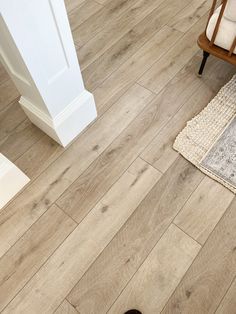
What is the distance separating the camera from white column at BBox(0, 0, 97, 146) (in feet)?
2.95

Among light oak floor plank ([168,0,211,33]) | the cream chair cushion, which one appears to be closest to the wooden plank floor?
light oak floor plank ([168,0,211,33])

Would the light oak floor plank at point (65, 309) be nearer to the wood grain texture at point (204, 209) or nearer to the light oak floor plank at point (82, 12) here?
the wood grain texture at point (204, 209)

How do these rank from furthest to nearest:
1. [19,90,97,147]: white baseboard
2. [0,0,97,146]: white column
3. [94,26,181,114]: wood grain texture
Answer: [94,26,181,114]: wood grain texture < [19,90,97,147]: white baseboard < [0,0,97,146]: white column

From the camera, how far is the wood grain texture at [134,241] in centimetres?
114

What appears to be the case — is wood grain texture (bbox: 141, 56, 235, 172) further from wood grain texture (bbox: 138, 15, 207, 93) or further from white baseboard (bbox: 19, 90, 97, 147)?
white baseboard (bbox: 19, 90, 97, 147)

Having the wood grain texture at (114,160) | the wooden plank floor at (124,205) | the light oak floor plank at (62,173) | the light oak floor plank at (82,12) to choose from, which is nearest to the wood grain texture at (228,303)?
the wooden plank floor at (124,205)

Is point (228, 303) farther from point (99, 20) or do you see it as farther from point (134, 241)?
point (99, 20)

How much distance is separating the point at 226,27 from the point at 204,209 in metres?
0.90

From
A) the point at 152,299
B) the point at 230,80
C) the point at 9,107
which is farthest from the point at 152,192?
the point at 9,107

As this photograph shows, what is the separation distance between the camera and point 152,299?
113cm

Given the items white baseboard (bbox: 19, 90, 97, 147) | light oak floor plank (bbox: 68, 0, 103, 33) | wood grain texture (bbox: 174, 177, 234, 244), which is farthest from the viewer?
light oak floor plank (bbox: 68, 0, 103, 33)

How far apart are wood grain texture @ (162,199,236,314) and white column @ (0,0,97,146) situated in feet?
2.95

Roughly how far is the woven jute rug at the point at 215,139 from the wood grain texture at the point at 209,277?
267mm

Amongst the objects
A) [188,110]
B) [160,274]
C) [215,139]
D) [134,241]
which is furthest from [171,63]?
[160,274]
